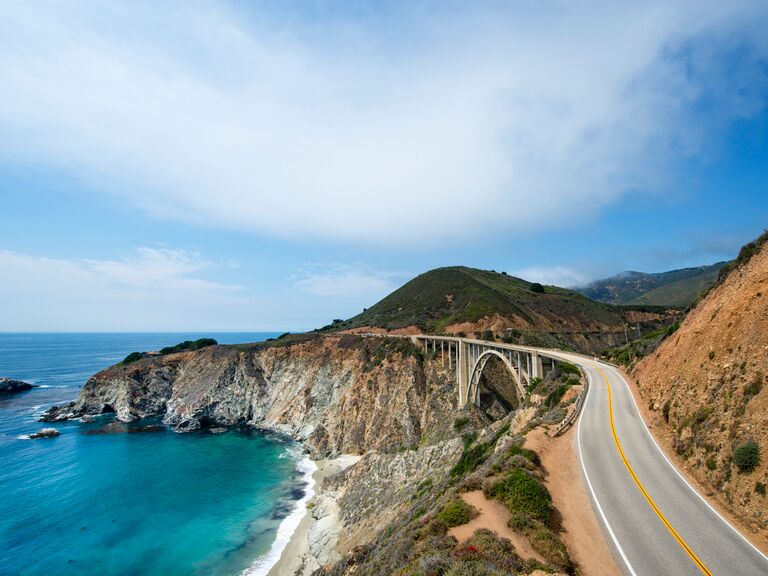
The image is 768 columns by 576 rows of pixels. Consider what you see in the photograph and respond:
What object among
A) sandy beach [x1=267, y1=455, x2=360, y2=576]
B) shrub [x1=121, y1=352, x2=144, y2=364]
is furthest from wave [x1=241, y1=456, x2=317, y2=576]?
shrub [x1=121, y1=352, x2=144, y2=364]

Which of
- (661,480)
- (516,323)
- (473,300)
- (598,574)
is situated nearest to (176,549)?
(598,574)

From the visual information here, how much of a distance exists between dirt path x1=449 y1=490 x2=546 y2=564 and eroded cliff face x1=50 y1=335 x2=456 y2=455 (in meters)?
34.2

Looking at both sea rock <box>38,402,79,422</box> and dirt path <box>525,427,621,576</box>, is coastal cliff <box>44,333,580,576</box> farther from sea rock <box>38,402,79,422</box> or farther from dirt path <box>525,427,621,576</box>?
dirt path <box>525,427,621,576</box>

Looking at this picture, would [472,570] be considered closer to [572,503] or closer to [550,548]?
[550,548]

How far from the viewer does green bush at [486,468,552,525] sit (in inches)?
603

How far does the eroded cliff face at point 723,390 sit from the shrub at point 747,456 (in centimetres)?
12

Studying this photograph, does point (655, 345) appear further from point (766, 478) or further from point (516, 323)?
point (516, 323)

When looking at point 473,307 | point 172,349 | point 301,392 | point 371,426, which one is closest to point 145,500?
point 371,426

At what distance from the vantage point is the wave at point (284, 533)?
32.4 metres

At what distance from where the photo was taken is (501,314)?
87188 millimetres

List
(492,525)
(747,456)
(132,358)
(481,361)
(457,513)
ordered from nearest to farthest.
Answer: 1. (492,525)
2. (457,513)
3. (747,456)
4. (481,361)
5. (132,358)

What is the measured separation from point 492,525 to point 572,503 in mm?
4541

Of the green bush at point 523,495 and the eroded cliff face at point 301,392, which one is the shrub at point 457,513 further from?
the eroded cliff face at point 301,392

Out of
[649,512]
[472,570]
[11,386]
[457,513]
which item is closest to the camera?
[472,570]
